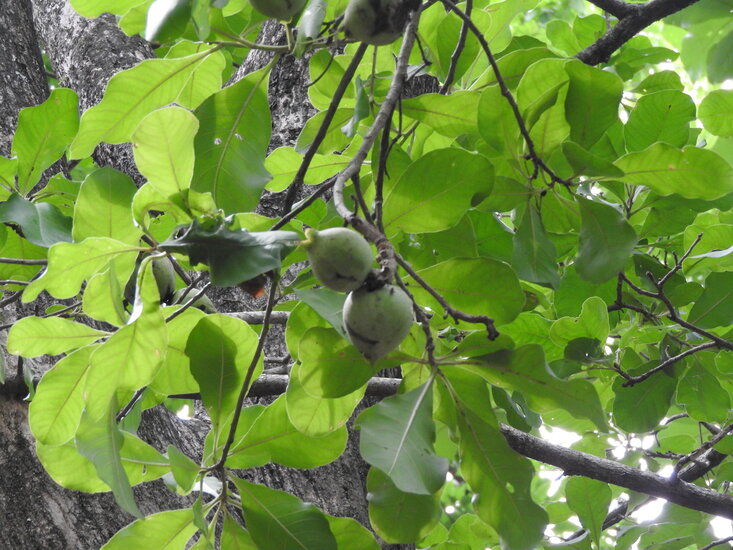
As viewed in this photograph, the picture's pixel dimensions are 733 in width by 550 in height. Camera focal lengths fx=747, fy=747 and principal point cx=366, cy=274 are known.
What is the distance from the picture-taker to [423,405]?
0.85 metres

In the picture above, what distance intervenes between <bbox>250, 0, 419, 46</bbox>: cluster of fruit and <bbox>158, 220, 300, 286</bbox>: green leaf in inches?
10.3

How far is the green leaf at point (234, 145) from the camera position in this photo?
1.05m

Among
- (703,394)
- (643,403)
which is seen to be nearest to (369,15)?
(643,403)

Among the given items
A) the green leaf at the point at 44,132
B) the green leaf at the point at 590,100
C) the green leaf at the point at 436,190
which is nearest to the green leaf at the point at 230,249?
the green leaf at the point at 436,190

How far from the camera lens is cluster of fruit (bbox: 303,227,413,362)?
68cm

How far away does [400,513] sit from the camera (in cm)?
100

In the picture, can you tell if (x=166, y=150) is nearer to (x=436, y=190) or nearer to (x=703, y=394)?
(x=436, y=190)

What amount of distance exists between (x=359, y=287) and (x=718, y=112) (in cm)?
113

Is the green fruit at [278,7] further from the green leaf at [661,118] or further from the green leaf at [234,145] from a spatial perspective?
the green leaf at [661,118]

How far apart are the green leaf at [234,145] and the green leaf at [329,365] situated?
0.26m

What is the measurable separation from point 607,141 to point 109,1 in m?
0.81

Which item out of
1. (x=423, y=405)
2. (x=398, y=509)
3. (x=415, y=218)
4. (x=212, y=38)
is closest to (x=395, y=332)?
(x=423, y=405)

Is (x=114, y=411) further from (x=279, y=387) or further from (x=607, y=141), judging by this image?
(x=607, y=141)

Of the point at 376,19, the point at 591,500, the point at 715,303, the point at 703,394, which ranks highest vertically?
the point at 376,19
